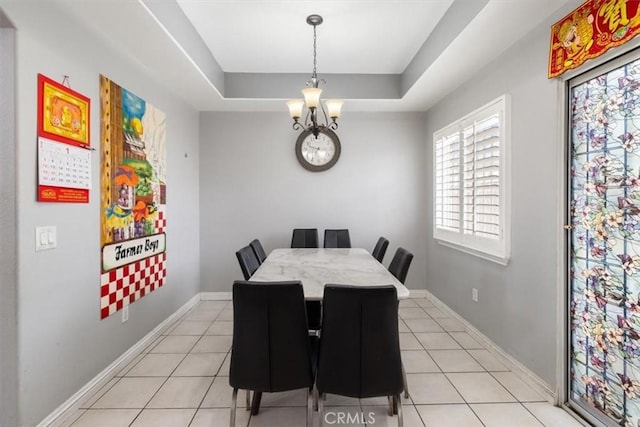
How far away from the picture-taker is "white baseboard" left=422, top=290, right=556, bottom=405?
83.1 inches

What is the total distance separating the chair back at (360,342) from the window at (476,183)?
4.77 feet

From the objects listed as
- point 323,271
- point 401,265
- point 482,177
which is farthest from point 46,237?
point 482,177

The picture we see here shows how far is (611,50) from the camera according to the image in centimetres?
166

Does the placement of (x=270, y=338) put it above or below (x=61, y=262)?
below

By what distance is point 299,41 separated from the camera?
3.06 meters

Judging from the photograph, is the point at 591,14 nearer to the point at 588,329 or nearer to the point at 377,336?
the point at 588,329

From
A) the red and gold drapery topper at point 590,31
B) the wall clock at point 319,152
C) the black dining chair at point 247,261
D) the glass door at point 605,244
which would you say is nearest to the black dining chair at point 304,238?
the wall clock at point 319,152

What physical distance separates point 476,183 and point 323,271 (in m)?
1.63

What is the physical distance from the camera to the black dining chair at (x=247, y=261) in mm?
2520

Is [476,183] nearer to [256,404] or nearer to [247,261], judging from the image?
[247,261]

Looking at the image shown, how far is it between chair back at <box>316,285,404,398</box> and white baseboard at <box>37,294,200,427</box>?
5.09 ft

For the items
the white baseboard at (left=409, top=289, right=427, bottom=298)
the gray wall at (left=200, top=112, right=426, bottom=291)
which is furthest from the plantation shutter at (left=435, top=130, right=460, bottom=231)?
the white baseboard at (left=409, top=289, right=427, bottom=298)

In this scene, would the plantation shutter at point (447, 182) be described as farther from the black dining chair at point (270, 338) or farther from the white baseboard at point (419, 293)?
the black dining chair at point (270, 338)

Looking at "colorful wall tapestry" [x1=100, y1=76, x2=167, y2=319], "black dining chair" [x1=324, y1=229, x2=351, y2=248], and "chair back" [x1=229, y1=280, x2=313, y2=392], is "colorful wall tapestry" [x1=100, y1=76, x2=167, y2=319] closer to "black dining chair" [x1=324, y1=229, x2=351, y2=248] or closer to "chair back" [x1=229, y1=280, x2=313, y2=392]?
"chair back" [x1=229, y1=280, x2=313, y2=392]
